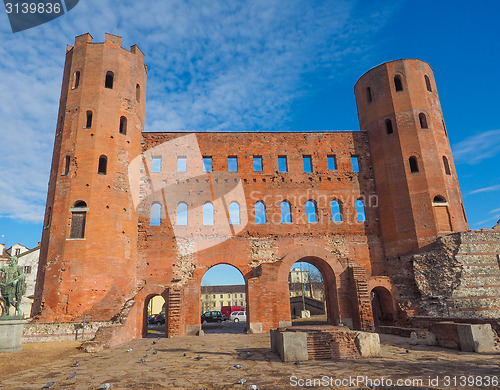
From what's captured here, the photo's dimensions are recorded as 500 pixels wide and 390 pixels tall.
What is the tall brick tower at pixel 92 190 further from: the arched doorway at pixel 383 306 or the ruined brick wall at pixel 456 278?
the ruined brick wall at pixel 456 278

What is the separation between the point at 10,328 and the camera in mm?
11539

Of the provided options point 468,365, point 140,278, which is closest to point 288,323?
point 140,278

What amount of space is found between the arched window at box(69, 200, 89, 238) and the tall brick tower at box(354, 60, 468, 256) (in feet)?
52.3

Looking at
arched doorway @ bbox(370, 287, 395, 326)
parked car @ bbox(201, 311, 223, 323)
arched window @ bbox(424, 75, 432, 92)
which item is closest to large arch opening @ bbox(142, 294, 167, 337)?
parked car @ bbox(201, 311, 223, 323)

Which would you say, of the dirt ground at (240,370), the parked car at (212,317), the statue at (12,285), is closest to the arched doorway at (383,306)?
the dirt ground at (240,370)

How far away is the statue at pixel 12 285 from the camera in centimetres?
1273

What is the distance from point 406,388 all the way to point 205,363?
4674 mm

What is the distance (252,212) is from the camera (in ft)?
62.7

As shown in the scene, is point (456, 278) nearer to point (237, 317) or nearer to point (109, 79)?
point (109, 79)

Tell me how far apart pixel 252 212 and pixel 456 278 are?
10.6 metres

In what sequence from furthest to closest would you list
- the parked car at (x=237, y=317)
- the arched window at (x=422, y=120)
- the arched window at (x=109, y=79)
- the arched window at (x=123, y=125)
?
1. the parked car at (x=237, y=317)
2. the arched window at (x=422, y=120)
3. the arched window at (x=109, y=79)
4. the arched window at (x=123, y=125)

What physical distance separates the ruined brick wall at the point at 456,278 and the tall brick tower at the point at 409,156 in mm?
1136

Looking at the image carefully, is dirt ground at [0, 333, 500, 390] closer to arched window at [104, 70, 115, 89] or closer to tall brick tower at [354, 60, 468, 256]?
tall brick tower at [354, 60, 468, 256]

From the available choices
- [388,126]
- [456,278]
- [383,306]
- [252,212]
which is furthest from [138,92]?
[456,278]
